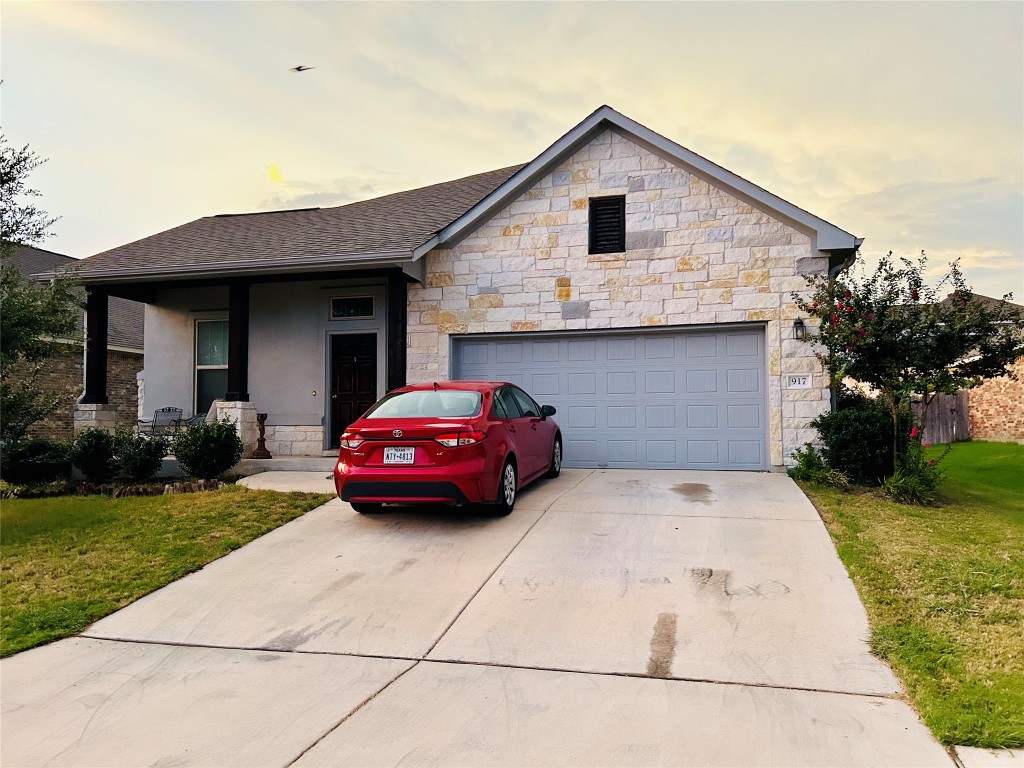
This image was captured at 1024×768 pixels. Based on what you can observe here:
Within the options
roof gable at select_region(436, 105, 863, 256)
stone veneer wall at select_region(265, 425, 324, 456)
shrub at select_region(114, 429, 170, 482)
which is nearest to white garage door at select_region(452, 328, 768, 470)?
roof gable at select_region(436, 105, 863, 256)

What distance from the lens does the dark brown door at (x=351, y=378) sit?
13.4 metres

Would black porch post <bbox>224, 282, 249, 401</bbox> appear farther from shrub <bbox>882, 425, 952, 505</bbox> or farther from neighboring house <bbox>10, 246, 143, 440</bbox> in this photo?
shrub <bbox>882, 425, 952, 505</bbox>

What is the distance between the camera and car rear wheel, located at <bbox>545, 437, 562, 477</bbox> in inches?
404

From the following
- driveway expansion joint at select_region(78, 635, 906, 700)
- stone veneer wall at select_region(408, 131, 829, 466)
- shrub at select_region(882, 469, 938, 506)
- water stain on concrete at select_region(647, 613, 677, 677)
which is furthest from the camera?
stone veneer wall at select_region(408, 131, 829, 466)

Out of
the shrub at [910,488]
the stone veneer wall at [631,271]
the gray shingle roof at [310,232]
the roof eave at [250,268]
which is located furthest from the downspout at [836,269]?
the roof eave at [250,268]

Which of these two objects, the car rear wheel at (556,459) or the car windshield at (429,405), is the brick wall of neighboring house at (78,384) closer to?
the car rear wheel at (556,459)

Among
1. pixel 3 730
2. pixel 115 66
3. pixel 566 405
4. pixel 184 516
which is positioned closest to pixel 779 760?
pixel 3 730

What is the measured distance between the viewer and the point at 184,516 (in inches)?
325

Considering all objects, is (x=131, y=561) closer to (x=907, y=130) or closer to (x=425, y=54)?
(x=425, y=54)

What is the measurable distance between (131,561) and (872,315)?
29.7 ft

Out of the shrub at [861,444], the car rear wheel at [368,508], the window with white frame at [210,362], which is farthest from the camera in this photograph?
the window with white frame at [210,362]

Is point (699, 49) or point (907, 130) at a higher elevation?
point (699, 49)

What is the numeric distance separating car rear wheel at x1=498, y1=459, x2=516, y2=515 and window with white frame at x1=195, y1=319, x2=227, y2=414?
867cm

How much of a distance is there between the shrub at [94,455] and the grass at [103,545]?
2.92 ft
